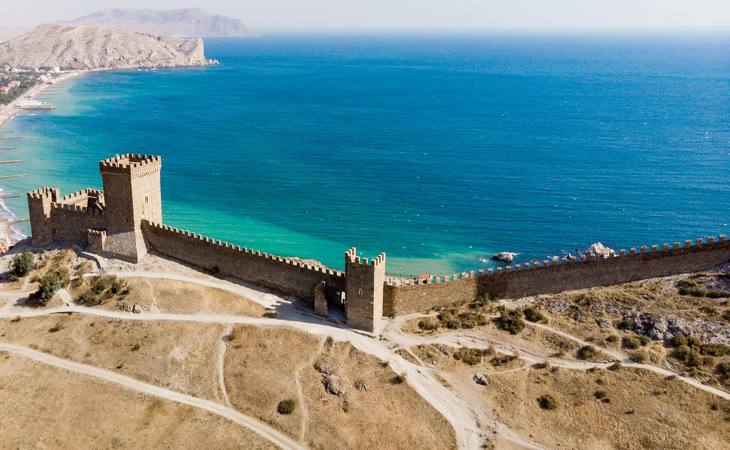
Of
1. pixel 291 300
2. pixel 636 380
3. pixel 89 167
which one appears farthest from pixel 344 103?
pixel 636 380

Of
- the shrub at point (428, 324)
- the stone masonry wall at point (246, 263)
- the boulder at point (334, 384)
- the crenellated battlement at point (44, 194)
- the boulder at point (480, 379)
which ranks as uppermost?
the crenellated battlement at point (44, 194)

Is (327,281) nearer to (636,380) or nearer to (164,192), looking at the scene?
(636,380)

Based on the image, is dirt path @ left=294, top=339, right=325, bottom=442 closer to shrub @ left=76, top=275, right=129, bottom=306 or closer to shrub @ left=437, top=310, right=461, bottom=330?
shrub @ left=437, top=310, right=461, bottom=330

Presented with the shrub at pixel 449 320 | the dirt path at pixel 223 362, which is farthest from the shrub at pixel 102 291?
the shrub at pixel 449 320

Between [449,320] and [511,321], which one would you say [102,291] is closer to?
[449,320]

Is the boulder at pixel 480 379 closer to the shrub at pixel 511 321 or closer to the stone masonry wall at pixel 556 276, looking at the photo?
the shrub at pixel 511 321

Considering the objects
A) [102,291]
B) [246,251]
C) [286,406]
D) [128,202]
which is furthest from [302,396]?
[128,202]

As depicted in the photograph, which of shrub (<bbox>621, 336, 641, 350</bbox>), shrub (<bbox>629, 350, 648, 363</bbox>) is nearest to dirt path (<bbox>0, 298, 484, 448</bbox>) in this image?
shrub (<bbox>629, 350, 648, 363</bbox>)
